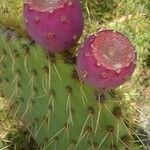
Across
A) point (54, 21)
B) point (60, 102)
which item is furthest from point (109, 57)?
point (60, 102)

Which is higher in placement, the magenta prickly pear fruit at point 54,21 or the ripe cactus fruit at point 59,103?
the magenta prickly pear fruit at point 54,21

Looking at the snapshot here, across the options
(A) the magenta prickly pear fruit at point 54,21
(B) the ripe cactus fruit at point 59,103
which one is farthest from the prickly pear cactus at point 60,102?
(A) the magenta prickly pear fruit at point 54,21

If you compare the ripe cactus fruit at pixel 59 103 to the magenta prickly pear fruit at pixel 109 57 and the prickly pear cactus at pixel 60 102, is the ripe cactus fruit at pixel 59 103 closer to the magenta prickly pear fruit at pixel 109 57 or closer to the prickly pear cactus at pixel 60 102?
the prickly pear cactus at pixel 60 102

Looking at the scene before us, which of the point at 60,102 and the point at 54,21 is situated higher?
the point at 54,21

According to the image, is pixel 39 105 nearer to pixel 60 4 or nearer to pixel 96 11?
pixel 60 4

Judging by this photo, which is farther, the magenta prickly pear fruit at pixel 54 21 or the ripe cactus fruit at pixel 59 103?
the ripe cactus fruit at pixel 59 103

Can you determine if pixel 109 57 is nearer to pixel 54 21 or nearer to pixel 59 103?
pixel 54 21
